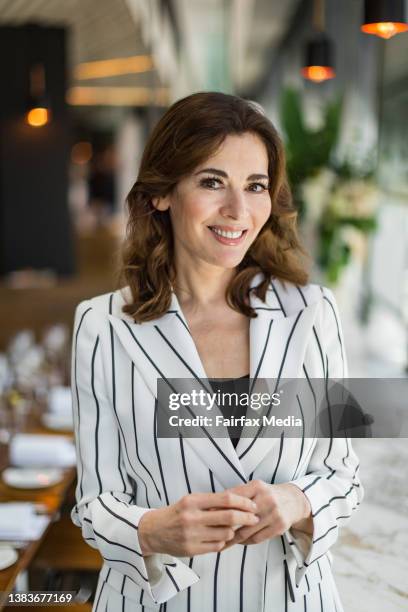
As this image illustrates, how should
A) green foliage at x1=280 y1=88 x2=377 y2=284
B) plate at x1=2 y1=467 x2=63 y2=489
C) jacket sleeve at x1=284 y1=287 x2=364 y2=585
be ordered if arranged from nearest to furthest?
jacket sleeve at x1=284 y1=287 x2=364 y2=585 < plate at x1=2 y1=467 x2=63 y2=489 < green foliage at x1=280 y1=88 x2=377 y2=284

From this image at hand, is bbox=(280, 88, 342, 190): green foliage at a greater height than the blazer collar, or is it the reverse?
bbox=(280, 88, 342, 190): green foliage

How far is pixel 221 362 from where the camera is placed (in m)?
1.30

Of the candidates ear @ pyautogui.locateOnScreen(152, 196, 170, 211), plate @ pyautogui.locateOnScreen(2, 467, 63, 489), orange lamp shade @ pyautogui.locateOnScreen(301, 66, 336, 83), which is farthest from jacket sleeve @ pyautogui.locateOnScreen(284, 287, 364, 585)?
orange lamp shade @ pyautogui.locateOnScreen(301, 66, 336, 83)

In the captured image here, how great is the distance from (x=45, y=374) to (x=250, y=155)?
295cm

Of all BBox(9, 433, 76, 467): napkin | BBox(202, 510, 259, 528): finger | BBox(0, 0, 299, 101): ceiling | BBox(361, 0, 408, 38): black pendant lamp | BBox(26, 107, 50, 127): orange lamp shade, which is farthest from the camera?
BBox(0, 0, 299, 101): ceiling

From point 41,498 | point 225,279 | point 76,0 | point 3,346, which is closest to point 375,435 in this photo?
point 225,279

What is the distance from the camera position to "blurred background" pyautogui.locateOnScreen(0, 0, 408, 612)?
181 cm

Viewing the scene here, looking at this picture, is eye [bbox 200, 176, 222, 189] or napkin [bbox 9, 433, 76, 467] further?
napkin [bbox 9, 433, 76, 467]

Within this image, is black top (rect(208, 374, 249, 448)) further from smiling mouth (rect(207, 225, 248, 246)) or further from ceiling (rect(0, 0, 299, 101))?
ceiling (rect(0, 0, 299, 101))

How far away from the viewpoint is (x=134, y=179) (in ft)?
11.1

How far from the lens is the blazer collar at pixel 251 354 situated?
3.90ft

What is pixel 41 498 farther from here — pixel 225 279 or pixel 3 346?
pixel 3 346

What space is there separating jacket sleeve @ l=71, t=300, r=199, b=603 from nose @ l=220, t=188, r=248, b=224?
0.97 feet

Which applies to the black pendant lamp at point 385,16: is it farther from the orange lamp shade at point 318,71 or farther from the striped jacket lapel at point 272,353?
the orange lamp shade at point 318,71
